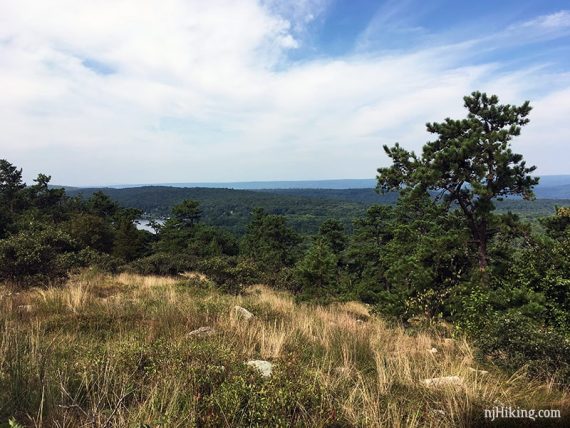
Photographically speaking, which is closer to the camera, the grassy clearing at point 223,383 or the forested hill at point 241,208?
the grassy clearing at point 223,383

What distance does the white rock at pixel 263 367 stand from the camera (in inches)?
137

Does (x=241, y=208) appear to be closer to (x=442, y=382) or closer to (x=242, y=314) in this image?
(x=242, y=314)

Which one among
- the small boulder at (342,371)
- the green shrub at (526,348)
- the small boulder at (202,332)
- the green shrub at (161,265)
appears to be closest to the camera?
the small boulder at (342,371)

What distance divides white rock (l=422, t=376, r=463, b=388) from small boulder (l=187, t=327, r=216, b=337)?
2.85 m

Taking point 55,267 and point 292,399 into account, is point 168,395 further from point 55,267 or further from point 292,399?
point 55,267

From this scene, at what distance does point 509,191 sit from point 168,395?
11.2m

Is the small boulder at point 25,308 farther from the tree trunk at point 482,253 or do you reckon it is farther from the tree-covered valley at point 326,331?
the tree trunk at point 482,253

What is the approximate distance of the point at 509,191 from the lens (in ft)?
35.2

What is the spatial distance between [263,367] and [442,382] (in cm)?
186

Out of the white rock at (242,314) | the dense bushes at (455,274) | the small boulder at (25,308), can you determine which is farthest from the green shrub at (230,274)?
the small boulder at (25,308)

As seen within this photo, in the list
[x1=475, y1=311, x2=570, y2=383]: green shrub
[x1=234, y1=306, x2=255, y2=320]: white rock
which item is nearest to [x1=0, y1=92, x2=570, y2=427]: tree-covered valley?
[x1=475, y1=311, x2=570, y2=383]: green shrub

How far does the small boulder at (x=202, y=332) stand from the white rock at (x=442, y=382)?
2847mm

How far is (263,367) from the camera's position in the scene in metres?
3.77

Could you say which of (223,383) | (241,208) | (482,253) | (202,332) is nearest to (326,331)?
(202,332)
